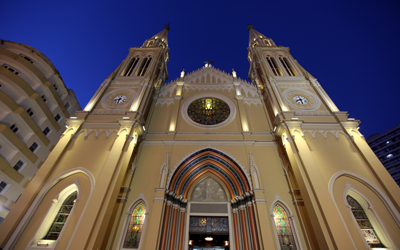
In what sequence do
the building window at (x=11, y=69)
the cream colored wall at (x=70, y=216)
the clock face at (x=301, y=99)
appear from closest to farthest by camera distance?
the cream colored wall at (x=70, y=216) < the clock face at (x=301, y=99) < the building window at (x=11, y=69)

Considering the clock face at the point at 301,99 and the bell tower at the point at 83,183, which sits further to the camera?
the clock face at the point at 301,99

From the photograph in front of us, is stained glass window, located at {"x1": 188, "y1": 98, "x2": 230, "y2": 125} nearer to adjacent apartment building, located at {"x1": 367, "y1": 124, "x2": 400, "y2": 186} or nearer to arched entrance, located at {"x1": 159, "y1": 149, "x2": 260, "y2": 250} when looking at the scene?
arched entrance, located at {"x1": 159, "y1": 149, "x2": 260, "y2": 250}

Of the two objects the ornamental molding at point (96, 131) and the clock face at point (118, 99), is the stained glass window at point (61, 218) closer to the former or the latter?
the ornamental molding at point (96, 131)

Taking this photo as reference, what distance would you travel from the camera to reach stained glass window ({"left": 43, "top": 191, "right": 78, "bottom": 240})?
26.3 ft

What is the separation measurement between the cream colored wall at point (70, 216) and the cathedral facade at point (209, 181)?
0.04m

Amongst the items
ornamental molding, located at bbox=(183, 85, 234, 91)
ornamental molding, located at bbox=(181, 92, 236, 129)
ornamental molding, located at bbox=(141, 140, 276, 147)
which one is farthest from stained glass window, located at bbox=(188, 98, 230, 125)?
ornamental molding, located at bbox=(141, 140, 276, 147)

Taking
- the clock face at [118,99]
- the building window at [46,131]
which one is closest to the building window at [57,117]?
the building window at [46,131]

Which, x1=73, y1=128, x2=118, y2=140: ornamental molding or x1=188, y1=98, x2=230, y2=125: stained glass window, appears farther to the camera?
x1=188, y1=98, x2=230, y2=125: stained glass window

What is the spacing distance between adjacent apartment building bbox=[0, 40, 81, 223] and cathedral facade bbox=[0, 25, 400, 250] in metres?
5.46

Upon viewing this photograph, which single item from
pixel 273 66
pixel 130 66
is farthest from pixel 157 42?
pixel 273 66

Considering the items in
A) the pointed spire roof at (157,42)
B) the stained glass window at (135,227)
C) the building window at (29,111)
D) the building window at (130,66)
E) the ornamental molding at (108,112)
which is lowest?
the stained glass window at (135,227)

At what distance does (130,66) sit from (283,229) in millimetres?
16937

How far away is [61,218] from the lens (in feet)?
27.9

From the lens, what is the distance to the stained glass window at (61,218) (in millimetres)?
8005
